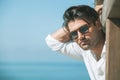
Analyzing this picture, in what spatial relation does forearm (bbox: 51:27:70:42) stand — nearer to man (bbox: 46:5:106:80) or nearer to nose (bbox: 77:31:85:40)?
man (bbox: 46:5:106:80)

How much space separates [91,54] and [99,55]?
0.11m

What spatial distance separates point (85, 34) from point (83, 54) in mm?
381

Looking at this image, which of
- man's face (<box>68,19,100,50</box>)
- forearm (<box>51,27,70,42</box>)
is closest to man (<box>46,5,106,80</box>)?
man's face (<box>68,19,100,50</box>)

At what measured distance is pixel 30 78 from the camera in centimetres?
4903

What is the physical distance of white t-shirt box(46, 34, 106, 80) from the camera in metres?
2.55

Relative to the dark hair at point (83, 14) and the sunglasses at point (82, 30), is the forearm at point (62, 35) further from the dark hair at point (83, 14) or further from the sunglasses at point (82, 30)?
the sunglasses at point (82, 30)

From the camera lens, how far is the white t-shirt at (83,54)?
2.55m

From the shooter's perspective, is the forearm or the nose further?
the forearm

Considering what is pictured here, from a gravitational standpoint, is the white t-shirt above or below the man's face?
below

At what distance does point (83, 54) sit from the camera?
9.58ft

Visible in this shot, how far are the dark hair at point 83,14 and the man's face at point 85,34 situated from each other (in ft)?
0.09

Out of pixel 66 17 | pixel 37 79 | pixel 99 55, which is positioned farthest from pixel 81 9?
pixel 37 79

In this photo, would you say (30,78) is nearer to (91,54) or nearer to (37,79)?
(37,79)

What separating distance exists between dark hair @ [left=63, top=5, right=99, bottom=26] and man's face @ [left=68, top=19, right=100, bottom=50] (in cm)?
3
